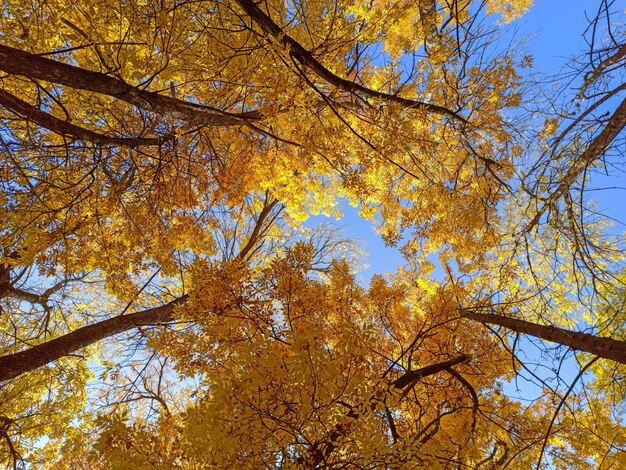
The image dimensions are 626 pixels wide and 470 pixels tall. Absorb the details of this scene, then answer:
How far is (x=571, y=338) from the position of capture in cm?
299

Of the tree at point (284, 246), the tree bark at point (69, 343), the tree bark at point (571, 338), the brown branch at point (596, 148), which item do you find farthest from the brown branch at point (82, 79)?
the tree bark at point (571, 338)

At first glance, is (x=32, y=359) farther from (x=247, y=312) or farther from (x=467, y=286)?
(x=467, y=286)

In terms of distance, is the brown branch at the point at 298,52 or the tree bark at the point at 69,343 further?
the tree bark at the point at 69,343

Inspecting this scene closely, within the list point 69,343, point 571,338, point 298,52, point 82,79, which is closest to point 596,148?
point 571,338

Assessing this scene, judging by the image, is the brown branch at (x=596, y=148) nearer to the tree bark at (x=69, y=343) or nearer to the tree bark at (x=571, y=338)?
the tree bark at (x=571, y=338)

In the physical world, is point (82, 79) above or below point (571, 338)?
above

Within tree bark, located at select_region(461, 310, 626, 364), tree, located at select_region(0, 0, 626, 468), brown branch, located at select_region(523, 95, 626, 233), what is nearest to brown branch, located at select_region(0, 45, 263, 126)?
tree, located at select_region(0, 0, 626, 468)

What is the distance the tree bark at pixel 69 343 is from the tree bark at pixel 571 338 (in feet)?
9.94

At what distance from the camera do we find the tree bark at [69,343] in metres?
3.92

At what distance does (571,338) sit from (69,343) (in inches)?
207

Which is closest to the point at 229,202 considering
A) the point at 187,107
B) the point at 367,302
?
the point at 187,107

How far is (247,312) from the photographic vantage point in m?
3.28

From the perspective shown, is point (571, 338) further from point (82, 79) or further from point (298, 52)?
point (82, 79)

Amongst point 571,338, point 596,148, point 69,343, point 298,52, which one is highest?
point 298,52
